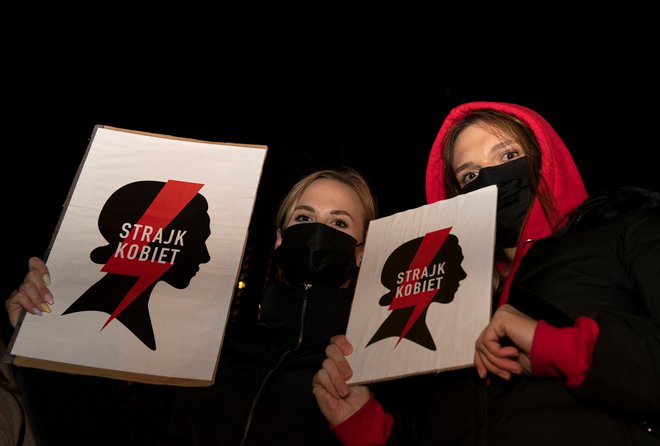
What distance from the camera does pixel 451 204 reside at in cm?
160

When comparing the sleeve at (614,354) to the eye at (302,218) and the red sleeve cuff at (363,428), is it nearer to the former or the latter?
the red sleeve cuff at (363,428)

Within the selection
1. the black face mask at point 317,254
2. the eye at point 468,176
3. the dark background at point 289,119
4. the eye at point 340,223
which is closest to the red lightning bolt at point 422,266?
the eye at point 468,176

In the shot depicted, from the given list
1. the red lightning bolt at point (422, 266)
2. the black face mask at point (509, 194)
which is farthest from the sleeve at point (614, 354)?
the black face mask at point (509, 194)

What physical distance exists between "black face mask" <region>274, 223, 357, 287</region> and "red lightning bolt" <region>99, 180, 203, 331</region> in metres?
0.54

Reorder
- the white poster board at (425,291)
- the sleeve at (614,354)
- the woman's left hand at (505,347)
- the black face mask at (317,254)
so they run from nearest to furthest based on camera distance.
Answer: the sleeve at (614,354) → the woman's left hand at (505,347) → the white poster board at (425,291) → the black face mask at (317,254)

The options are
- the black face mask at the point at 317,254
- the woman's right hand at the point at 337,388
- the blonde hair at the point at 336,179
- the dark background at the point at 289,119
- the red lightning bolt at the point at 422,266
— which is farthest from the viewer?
the dark background at the point at 289,119

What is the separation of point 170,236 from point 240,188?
288 mm

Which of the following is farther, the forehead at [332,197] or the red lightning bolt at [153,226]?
the forehead at [332,197]

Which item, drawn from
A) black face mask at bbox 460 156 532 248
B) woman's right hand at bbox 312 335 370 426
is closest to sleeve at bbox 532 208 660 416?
black face mask at bbox 460 156 532 248

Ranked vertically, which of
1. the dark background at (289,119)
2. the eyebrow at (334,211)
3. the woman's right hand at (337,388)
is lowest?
the woman's right hand at (337,388)

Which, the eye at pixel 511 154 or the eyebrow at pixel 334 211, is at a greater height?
the eye at pixel 511 154

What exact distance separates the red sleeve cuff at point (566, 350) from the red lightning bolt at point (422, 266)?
0.36 metres

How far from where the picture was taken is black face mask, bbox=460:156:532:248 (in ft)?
5.71

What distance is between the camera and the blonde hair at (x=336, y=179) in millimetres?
2348
